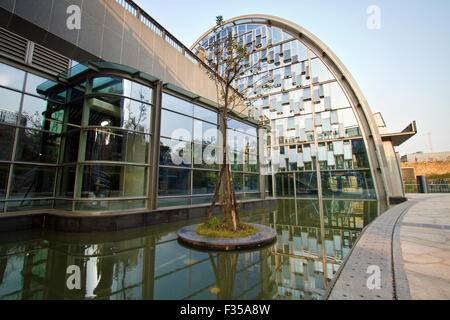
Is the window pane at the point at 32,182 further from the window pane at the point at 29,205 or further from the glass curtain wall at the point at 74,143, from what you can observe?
the window pane at the point at 29,205

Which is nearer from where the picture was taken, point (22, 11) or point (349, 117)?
point (22, 11)

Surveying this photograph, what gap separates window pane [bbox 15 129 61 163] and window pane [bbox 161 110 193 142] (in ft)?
16.0

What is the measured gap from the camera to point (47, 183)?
9.11 meters

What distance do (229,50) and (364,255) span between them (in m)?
7.35

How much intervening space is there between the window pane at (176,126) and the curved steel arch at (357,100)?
62.5ft

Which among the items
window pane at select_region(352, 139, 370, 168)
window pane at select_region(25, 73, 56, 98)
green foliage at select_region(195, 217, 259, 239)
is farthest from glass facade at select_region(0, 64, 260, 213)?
window pane at select_region(352, 139, 370, 168)

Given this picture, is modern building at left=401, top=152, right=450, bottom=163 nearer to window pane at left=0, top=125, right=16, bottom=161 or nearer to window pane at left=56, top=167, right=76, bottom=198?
window pane at left=56, top=167, right=76, bottom=198

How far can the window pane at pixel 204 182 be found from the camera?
38.9 feet

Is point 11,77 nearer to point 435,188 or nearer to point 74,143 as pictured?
point 74,143

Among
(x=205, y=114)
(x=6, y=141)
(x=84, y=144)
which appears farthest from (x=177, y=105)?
(x=6, y=141)

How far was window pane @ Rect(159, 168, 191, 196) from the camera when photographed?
1009 centimetres

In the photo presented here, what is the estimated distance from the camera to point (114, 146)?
8.73 metres
